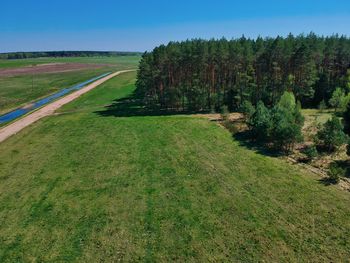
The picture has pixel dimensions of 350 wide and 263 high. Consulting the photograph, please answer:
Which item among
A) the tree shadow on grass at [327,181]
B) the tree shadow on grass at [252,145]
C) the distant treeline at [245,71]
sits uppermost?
the distant treeline at [245,71]

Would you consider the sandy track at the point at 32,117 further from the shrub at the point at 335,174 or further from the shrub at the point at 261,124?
the shrub at the point at 335,174

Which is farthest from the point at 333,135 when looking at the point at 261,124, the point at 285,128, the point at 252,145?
the point at 252,145

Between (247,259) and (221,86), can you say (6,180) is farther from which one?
(221,86)

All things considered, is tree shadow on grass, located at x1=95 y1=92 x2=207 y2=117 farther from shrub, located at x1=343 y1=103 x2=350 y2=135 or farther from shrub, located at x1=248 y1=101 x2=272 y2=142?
shrub, located at x1=343 y1=103 x2=350 y2=135

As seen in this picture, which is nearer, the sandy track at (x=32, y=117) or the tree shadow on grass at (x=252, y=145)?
the tree shadow on grass at (x=252, y=145)

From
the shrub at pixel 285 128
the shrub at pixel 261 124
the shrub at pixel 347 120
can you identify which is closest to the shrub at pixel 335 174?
the shrub at pixel 285 128

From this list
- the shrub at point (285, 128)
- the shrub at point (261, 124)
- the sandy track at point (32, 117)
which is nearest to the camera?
the shrub at point (285, 128)
